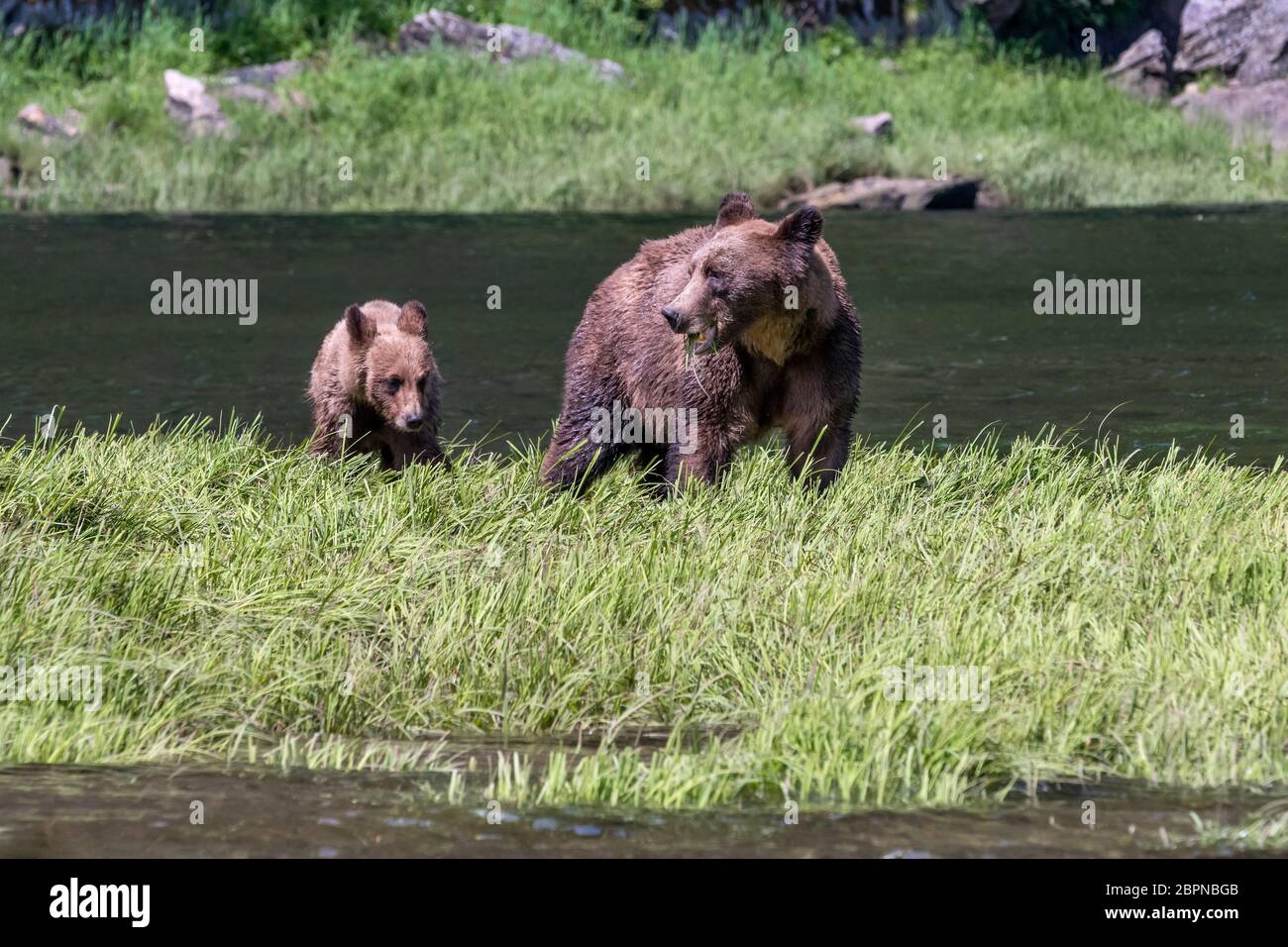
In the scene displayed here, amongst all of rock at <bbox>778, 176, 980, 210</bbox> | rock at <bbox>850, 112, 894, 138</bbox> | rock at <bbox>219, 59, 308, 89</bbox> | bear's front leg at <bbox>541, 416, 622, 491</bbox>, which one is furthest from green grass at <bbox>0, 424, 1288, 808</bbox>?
rock at <bbox>219, 59, 308, 89</bbox>

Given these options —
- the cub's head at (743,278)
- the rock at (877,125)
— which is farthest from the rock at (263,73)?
the cub's head at (743,278)

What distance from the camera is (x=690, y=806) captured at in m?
5.14

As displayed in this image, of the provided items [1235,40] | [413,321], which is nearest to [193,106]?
[1235,40]

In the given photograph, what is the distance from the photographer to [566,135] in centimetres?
2689

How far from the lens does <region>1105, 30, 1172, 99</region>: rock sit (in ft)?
103

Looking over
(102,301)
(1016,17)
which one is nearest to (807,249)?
(102,301)

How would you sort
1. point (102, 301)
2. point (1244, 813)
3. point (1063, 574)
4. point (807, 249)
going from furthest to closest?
1. point (102, 301)
2. point (807, 249)
3. point (1063, 574)
4. point (1244, 813)

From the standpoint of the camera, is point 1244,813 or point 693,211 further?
point 693,211

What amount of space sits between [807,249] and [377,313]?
2.87 metres

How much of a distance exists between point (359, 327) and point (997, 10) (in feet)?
87.0

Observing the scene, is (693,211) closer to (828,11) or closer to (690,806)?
(828,11)

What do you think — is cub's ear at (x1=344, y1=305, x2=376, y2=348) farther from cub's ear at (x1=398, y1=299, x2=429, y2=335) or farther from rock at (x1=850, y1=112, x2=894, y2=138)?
rock at (x1=850, y1=112, x2=894, y2=138)

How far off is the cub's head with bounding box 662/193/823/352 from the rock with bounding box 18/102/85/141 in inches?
819

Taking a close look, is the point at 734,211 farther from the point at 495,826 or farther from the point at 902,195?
the point at 902,195
